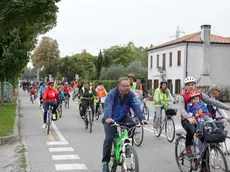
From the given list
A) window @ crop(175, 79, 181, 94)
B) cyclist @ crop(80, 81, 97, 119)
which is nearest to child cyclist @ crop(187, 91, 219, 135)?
cyclist @ crop(80, 81, 97, 119)

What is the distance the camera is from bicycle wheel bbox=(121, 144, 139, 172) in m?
5.59

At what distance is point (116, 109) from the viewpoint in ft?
21.2

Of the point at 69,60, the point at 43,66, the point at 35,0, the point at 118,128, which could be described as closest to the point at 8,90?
the point at 35,0

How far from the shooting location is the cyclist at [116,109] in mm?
6242

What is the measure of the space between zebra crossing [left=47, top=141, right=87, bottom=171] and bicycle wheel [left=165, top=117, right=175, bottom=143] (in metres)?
2.85

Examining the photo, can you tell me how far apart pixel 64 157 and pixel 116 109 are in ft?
8.98

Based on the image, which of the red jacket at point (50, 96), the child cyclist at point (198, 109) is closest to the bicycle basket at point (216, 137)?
the child cyclist at point (198, 109)

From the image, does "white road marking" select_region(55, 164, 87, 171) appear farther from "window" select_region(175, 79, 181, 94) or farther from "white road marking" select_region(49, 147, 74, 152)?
"window" select_region(175, 79, 181, 94)

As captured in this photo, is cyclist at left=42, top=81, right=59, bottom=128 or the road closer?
the road

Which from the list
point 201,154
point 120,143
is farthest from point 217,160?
point 120,143

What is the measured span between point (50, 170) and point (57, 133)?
549cm

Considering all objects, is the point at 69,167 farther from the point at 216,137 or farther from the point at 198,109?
the point at 216,137

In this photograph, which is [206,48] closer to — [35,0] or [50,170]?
[35,0]

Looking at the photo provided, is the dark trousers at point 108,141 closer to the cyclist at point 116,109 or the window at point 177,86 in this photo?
the cyclist at point 116,109
